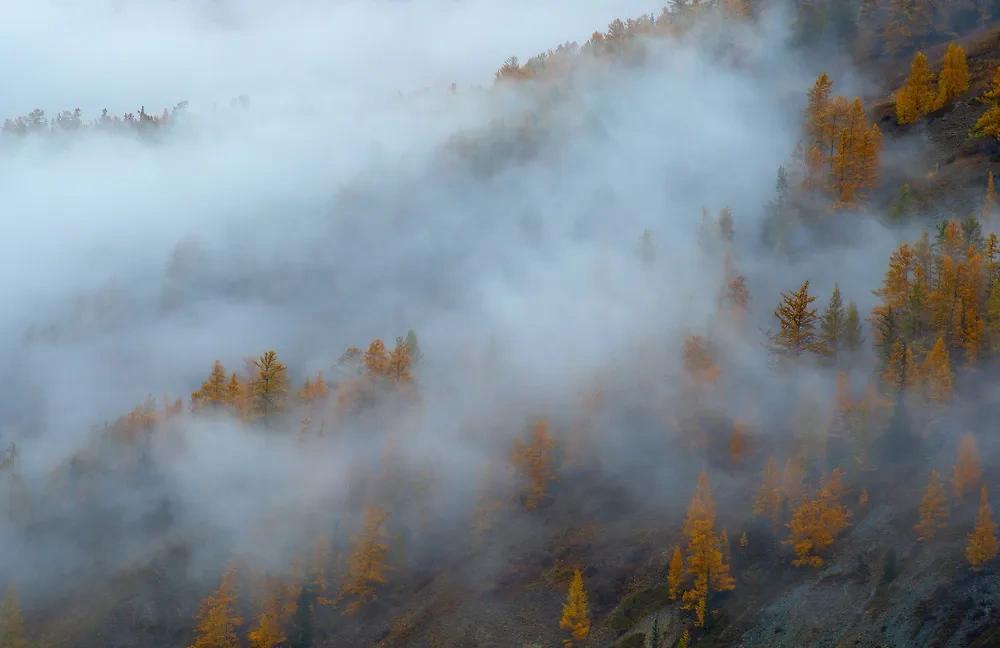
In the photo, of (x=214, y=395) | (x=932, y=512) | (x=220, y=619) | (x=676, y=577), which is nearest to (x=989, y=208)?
(x=932, y=512)

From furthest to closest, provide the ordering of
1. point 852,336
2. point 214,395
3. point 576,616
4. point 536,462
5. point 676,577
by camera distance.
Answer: point 214,395
point 536,462
point 852,336
point 576,616
point 676,577

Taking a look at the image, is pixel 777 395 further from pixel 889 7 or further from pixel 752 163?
pixel 889 7

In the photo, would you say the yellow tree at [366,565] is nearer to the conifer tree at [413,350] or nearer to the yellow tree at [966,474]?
the conifer tree at [413,350]

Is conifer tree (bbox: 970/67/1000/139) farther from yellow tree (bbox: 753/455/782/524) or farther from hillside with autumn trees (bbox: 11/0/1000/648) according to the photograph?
yellow tree (bbox: 753/455/782/524)

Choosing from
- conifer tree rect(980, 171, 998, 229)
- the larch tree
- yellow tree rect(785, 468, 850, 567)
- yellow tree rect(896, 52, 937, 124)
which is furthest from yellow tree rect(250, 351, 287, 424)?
yellow tree rect(896, 52, 937, 124)

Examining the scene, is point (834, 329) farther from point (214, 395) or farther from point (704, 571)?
point (214, 395)

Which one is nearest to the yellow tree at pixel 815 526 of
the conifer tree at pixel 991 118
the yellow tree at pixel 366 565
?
the yellow tree at pixel 366 565
